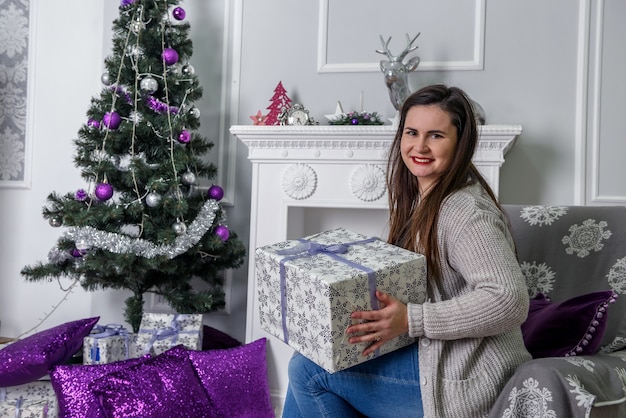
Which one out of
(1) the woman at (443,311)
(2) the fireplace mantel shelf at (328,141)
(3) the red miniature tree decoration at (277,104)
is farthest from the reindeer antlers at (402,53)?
(1) the woman at (443,311)

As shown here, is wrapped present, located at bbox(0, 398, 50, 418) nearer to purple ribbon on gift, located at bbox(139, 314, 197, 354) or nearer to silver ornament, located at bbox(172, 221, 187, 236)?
purple ribbon on gift, located at bbox(139, 314, 197, 354)

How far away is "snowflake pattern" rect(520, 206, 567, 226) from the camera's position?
Answer: 5.26 feet

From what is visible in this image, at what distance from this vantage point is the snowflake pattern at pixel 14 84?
2904mm

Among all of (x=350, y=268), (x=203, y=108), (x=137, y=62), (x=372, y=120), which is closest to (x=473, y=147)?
(x=350, y=268)

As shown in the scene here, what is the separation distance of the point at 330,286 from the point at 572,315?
0.61 meters

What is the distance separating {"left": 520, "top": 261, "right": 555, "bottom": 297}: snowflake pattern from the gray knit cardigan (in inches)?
18.6

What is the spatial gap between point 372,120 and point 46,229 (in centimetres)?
181

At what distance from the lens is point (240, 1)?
2596 mm

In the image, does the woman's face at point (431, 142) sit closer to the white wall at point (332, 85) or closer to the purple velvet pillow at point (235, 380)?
the purple velvet pillow at point (235, 380)

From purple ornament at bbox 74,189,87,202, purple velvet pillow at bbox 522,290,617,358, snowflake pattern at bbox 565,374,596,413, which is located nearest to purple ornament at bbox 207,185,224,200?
purple ornament at bbox 74,189,87,202

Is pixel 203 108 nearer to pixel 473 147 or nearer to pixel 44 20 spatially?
pixel 44 20

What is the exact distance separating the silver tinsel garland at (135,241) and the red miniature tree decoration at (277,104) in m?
0.52

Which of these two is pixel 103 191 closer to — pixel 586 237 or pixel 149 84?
pixel 149 84

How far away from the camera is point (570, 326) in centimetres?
125
